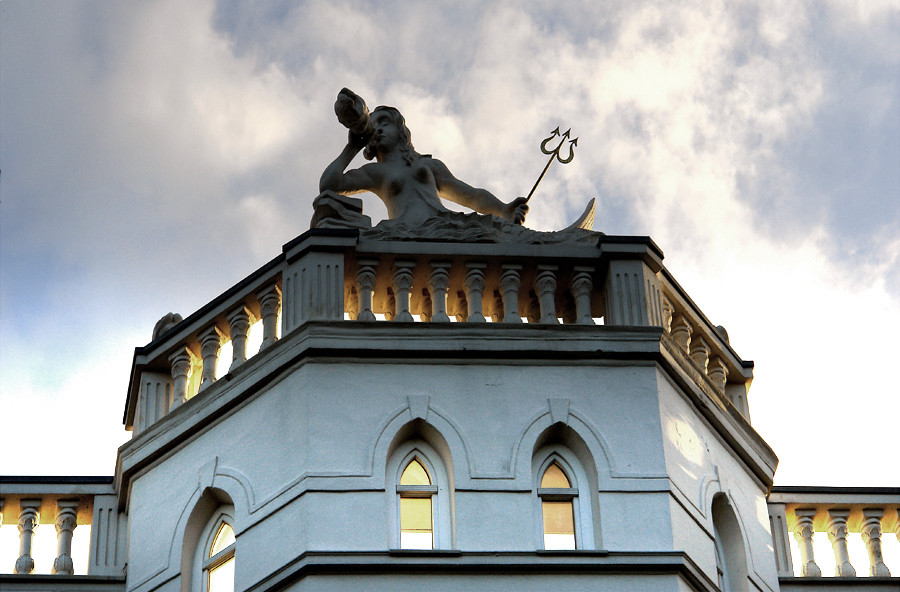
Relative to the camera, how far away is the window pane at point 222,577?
19.4m

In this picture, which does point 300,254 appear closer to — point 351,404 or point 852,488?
point 351,404

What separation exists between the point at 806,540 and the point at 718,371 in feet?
6.54

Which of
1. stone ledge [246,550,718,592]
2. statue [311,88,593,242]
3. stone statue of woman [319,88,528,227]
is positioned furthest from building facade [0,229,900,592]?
stone statue of woman [319,88,528,227]

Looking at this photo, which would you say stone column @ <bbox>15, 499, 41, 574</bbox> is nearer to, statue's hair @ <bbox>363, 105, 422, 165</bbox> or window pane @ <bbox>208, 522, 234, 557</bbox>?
window pane @ <bbox>208, 522, 234, 557</bbox>

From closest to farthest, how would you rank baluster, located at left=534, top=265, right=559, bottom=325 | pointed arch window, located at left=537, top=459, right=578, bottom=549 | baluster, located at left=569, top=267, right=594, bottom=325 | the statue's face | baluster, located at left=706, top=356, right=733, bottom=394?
pointed arch window, located at left=537, top=459, right=578, bottom=549 → baluster, located at left=534, top=265, right=559, bottom=325 → baluster, located at left=569, top=267, right=594, bottom=325 → baluster, located at left=706, top=356, right=733, bottom=394 → the statue's face

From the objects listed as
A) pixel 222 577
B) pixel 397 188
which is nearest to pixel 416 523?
pixel 222 577

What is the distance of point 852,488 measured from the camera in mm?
21234

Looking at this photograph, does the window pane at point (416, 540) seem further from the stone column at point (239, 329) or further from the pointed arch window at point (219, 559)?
the stone column at point (239, 329)

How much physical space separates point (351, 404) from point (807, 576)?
5158mm

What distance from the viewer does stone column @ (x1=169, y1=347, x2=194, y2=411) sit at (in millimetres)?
20705

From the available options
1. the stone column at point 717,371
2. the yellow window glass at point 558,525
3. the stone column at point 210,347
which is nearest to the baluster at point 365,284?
the stone column at point 210,347

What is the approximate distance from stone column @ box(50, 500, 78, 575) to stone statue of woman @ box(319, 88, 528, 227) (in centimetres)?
436

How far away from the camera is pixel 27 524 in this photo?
2048 cm

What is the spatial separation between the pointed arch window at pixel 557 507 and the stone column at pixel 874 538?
3.74m
